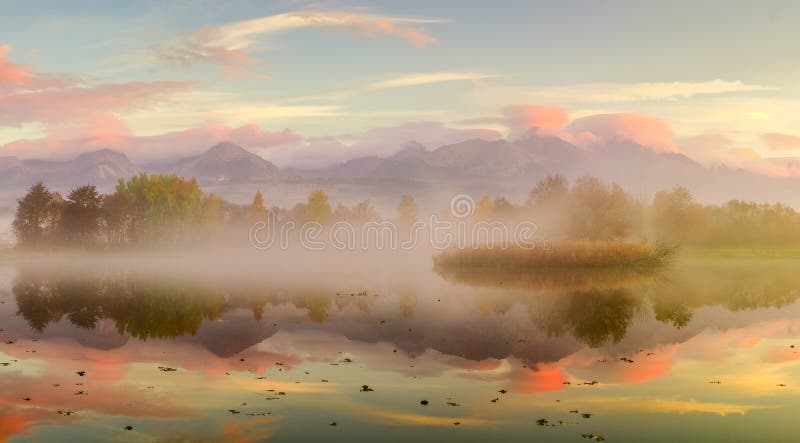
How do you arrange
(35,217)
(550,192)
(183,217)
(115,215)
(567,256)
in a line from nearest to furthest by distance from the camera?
(567,256)
(35,217)
(550,192)
(115,215)
(183,217)

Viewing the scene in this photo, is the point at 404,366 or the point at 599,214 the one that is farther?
the point at 599,214

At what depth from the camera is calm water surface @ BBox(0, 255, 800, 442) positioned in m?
21.2

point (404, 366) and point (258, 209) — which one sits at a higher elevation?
point (258, 209)

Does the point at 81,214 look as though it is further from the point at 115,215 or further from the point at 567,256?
the point at 567,256

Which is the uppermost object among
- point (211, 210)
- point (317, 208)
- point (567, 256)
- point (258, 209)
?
point (258, 209)

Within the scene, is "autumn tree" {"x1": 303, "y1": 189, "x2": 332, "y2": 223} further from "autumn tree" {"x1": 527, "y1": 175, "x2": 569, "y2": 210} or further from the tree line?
"autumn tree" {"x1": 527, "y1": 175, "x2": 569, "y2": 210}

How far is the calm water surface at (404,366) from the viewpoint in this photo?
21.2 metres

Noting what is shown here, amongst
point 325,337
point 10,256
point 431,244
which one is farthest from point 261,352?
point 431,244

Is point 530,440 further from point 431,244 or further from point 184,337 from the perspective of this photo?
point 431,244

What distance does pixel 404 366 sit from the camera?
3008cm

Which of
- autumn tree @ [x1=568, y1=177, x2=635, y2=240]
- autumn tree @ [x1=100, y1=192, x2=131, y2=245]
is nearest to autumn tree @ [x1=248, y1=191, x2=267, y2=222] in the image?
autumn tree @ [x1=100, y1=192, x2=131, y2=245]

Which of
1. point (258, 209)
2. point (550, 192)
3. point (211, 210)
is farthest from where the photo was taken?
point (258, 209)

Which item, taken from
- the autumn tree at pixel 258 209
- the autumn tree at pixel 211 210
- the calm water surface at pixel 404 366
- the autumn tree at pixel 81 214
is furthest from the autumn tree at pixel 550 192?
the autumn tree at pixel 81 214

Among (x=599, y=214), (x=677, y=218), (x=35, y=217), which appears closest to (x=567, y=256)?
(x=599, y=214)
